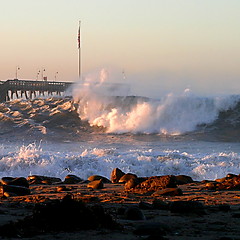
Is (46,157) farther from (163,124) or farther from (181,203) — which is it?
(163,124)

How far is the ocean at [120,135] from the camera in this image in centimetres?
2167

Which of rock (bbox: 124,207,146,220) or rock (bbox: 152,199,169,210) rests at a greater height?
rock (bbox: 124,207,146,220)

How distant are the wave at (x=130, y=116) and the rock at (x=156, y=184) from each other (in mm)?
27453

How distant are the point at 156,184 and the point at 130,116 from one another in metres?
33.1

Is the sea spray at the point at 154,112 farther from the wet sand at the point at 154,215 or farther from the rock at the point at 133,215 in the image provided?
the rock at the point at 133,215

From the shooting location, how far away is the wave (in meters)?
42.0

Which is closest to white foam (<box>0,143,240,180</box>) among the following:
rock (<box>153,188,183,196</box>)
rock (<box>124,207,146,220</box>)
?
rock (<box>153,188,183,196</box>)

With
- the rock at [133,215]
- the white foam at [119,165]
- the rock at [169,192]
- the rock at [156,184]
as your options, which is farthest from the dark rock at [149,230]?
the white foam at [119,165]

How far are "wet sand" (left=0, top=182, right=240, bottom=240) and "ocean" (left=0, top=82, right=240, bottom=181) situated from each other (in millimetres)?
8032

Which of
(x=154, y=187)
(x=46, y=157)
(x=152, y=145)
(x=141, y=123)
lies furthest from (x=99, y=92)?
(x=154, y=187)

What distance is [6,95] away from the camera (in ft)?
241

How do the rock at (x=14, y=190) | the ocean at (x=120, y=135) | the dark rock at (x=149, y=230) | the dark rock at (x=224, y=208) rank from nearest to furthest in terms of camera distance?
the dark rock at (x=149, y=230) → the dark rock at (x=224, y=208) → the rock at (x=14, y=190) → the ocean at (x=120, y=135)

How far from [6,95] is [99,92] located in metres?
24.7

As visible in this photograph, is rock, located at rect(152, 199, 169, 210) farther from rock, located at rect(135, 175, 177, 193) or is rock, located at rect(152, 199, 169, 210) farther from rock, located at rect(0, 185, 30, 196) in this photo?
rock, located at rect(0, 185, 30, 196)
